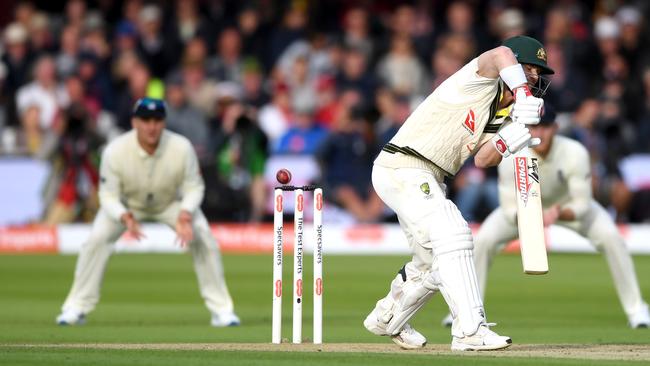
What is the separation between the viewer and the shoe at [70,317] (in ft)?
33.1

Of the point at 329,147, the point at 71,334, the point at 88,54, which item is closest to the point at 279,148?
the point at 329,147

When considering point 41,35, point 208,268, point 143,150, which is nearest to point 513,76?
point 208,268

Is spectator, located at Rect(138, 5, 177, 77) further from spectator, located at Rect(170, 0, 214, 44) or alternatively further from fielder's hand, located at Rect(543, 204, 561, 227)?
fielder's hand, located at Rect(543, 204, 561, 227)

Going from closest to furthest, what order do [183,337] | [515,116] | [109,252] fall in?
[515,116], [183,337], [109,252]

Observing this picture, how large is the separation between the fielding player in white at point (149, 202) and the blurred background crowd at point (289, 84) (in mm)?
6454

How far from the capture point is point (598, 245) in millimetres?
10445

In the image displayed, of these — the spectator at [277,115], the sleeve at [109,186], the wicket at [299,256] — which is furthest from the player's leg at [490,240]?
the spectator at [277,115]

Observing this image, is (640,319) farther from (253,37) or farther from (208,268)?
(253,37)

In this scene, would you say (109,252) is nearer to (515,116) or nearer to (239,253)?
(515,116)

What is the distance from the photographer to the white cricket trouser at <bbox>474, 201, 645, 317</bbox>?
10.2m

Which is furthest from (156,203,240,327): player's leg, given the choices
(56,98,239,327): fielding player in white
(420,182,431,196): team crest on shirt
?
(420,182,431,196): team crest on shirt

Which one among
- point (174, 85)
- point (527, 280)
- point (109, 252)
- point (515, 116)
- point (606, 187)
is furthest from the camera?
point (174, 85)

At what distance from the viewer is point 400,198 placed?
7.73 metres

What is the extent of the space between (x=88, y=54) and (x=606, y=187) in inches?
275
